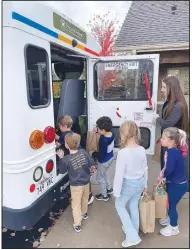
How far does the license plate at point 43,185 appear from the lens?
2.37 metres

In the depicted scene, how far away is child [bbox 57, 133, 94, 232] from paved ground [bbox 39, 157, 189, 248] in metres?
0.15

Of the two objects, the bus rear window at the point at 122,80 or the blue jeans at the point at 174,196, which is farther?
the bus rear window at the point at 122,80

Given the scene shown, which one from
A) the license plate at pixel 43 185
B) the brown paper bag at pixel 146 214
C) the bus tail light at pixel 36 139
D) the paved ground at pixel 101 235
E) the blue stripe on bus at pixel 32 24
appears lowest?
the paved ground at pixel 101 235

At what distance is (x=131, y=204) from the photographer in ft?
8.16

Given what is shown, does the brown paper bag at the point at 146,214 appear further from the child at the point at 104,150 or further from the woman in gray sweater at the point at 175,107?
the woman in gray sweater at the point at 175,107

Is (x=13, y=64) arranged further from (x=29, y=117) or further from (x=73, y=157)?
(x=73, y=157)

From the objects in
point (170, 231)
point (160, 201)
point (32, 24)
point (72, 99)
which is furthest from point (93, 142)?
point (32, 24)

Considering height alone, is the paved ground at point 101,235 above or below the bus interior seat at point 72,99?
below

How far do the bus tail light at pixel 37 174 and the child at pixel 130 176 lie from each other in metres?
0.77

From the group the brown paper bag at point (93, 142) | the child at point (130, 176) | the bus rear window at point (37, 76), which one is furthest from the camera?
the brown paper bag at point (93, 142)

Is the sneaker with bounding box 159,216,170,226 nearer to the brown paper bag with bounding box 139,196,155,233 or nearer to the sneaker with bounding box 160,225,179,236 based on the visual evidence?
the sneaker with bounding box 160,225,179,236

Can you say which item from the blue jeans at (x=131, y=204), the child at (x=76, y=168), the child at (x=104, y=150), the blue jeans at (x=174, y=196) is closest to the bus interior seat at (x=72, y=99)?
the child at (x=104, y=150)

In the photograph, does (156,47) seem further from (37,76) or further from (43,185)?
(43,185)

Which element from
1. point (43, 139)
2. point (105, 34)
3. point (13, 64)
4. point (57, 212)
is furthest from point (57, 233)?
point (105, 34)
